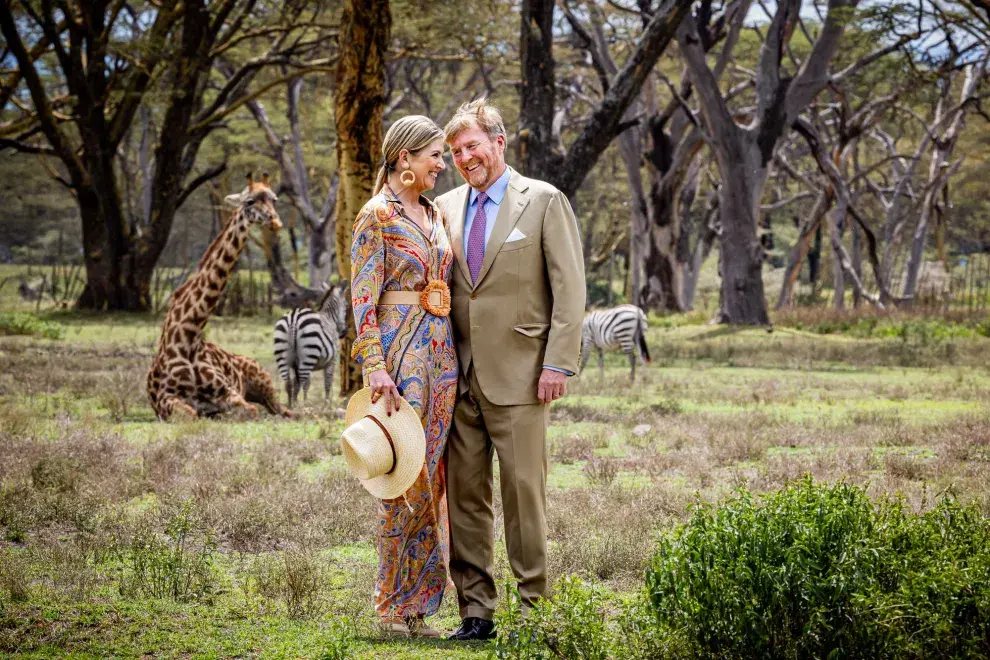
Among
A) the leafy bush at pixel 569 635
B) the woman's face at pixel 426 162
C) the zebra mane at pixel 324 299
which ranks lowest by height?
the leafy bush at pixel 569 635

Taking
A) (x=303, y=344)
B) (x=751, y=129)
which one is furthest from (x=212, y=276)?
(x=751, y=129)

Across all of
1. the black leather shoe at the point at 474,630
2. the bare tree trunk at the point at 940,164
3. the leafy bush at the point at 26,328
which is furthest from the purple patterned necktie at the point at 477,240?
the bare tree trunk at the point at 940,164

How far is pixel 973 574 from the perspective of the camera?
3.63 meters

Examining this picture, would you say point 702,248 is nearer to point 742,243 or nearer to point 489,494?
point 742,243

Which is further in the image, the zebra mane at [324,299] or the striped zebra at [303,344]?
the zebra mane at [324,299]

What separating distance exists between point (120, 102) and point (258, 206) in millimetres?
15667

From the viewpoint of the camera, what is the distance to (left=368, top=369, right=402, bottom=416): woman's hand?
4691mm

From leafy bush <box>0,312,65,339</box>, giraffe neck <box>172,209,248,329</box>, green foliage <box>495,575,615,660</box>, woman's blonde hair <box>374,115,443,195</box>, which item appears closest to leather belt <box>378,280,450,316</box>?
woman's blonde hair <box>374,115,443,195</box>

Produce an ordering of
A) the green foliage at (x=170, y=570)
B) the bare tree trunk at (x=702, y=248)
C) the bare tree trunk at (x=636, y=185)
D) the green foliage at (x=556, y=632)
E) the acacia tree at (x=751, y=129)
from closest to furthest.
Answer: the green foliage at (x=556, y=632), the green foliage at (x=170, y=570), the acacia tree at (x=751, y=129), the bare tree trunk at (x=636, y=185), the bare tree trunk at (x=702, y=248)

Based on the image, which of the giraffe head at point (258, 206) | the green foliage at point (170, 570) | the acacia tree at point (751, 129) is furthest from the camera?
the acacia tree at point (751, 129)

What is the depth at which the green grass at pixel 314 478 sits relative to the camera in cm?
484

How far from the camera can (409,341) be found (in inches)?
190

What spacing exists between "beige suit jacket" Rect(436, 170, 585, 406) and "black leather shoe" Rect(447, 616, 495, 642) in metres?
0.96

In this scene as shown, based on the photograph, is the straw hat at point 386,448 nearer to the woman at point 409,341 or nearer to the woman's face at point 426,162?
the woman at point 409,341
